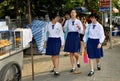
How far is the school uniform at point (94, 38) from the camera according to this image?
29.5 feet

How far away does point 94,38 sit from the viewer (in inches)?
358

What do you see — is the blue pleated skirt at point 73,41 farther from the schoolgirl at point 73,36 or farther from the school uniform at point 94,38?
the school uniform at point 94,38

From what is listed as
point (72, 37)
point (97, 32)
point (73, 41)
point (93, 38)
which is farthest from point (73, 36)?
point (97, 32)

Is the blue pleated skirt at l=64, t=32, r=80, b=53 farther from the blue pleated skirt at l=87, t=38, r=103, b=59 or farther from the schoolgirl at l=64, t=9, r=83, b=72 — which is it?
the blue pleated skirt at l=87, t=38, r=103, b=59

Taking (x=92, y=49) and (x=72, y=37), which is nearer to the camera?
(x=92, y=49)

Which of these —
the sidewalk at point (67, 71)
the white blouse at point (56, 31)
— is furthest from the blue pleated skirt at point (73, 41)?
the sidewalk at point (67, 71)

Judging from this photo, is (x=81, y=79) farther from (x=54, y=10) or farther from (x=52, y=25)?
(x=54, y=10)

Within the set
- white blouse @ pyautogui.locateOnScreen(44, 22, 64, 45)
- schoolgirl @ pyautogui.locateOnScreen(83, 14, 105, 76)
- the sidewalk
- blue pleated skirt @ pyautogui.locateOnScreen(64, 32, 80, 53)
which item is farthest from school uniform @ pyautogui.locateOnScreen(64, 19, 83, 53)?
the sidewalk

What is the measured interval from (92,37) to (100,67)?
1273 millimetres

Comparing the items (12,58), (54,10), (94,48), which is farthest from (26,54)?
(12,58)

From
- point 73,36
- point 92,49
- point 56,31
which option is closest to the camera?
point 56,31

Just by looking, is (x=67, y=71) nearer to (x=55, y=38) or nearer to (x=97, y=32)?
(x=55, y=38)

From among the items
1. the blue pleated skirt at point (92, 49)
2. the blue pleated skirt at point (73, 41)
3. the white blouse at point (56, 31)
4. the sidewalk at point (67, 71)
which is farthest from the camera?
the blue pleated skirt at point (73, 41)

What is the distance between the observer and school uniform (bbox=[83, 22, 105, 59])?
8.99 meters
